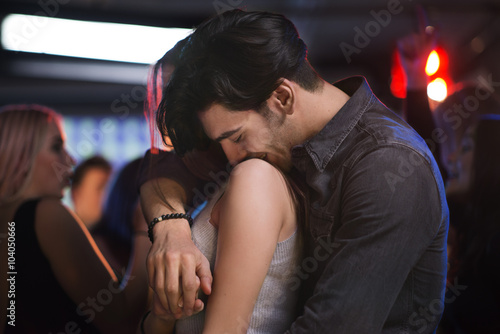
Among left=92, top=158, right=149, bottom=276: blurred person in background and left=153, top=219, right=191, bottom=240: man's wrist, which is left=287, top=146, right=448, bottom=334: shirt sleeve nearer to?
left=153, top=219, right=191, bottom=240: man's wrist

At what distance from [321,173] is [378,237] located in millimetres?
229

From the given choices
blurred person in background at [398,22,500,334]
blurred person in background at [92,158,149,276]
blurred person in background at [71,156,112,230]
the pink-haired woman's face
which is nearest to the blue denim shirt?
blurred person in background at [398,22,500,334]

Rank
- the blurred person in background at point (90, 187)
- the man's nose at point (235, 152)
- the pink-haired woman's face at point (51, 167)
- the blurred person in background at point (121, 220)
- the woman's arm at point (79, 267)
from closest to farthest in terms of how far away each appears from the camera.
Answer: the man's nose at point (235, 152), the woman's arm at point (79, 267), the pink-haired woman's face at point (51, 167), the blurred person in background at point (121, 220), the blurred person in background at point (90, 187)

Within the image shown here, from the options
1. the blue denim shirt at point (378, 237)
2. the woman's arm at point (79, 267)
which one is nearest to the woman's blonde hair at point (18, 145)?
the woman's arm at point (79, 267)

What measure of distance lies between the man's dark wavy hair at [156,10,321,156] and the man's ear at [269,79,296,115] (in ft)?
0.05

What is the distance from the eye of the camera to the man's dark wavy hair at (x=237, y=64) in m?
0.92

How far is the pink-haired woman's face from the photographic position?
135 cm

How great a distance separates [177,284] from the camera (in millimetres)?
782

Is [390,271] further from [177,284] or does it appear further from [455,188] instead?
[455,188]

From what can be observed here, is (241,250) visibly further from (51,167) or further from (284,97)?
(51,167)

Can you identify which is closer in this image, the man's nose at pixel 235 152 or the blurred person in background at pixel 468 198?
the man's nose at pixel 235 152

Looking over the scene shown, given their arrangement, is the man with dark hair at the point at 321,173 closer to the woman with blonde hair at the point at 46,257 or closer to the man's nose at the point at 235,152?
the man's nose at the point at 235,152

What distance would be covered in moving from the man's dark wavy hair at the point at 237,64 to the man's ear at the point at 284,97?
1cm

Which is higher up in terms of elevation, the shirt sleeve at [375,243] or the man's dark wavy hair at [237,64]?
the man's dark wavy hair at [237,64]
